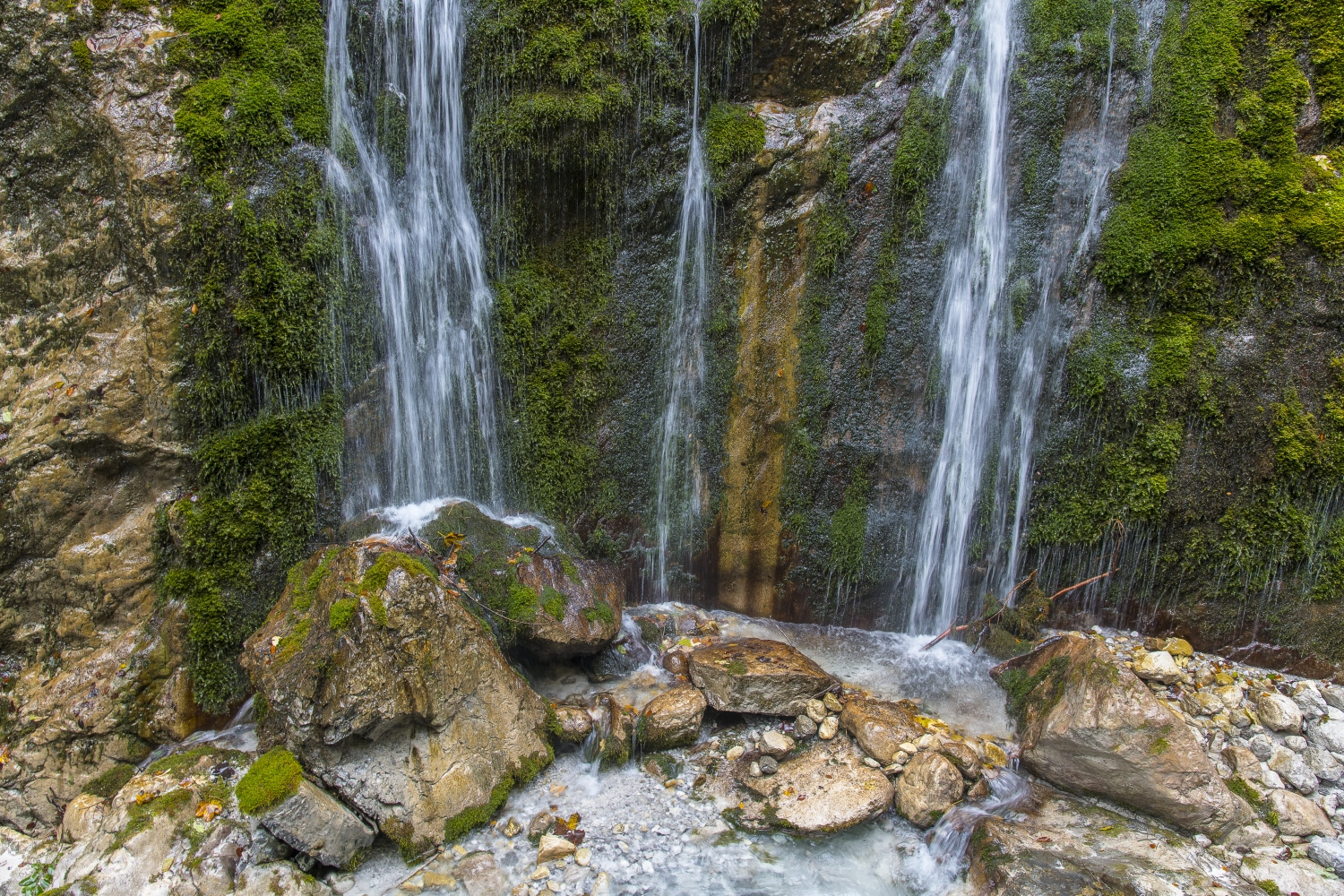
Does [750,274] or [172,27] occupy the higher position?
[172,27]

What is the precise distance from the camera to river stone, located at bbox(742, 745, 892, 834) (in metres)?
4.57

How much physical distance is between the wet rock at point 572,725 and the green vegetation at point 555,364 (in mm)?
2274

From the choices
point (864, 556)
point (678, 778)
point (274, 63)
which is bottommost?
point (678, 778)

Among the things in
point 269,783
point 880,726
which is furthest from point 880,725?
point 269,783

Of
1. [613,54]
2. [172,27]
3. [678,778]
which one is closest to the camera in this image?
[678,778]

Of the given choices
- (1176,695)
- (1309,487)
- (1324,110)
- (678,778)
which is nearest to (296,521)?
(678,778)

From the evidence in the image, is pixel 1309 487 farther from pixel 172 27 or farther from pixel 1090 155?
pixel 172 27

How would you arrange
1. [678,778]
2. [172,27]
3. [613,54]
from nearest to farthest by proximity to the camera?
[678,778]
[172,27]
[613,54]

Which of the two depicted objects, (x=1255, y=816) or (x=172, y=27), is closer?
(x=1255, y=816)

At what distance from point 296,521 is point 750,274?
4642 mm

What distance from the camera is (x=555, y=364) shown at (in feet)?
22.9

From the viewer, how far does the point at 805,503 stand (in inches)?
264

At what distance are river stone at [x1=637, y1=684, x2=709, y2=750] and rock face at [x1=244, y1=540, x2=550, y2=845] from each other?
774 millimetres

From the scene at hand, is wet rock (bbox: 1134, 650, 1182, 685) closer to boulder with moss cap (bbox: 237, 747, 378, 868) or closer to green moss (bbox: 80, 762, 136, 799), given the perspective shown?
boulder with moss cap (bbox: 237, 747, 378, 868)
